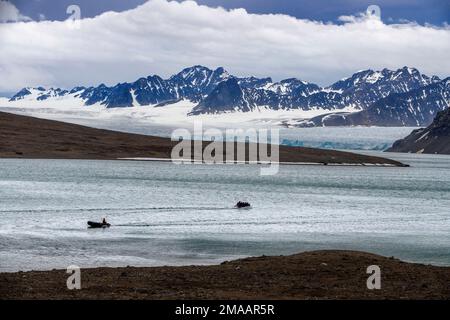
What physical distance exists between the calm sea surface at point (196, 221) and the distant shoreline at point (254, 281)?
561 centimetres

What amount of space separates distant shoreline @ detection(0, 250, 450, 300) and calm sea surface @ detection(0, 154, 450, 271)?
561 cm

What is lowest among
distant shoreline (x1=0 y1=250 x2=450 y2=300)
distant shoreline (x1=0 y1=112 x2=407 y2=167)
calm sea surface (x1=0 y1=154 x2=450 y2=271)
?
calm sea surface (x1=0 y1=154 x2=450 y2=271)

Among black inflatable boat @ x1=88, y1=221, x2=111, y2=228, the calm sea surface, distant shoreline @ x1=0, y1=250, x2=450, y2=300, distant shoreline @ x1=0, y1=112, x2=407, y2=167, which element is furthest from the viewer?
distant shoreline @ x1=0, y1=112, x2=407, y2=167

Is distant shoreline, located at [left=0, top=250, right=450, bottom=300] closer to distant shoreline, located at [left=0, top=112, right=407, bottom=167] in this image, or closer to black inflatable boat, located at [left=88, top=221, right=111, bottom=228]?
black inflatable boat, located at [left=88, top=221, right=111, bottom=228]

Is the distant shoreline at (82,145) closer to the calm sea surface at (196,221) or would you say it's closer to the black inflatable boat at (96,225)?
the calm sea surface at (196,221)

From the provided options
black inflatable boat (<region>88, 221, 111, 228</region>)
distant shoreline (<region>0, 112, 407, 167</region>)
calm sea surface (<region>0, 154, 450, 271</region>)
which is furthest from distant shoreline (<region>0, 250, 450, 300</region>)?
distant shoreline (<region>0, 112, 407, 167</region>)

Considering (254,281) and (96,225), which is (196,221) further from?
(254,281)

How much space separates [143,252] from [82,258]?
394 cm

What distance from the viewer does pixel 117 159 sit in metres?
167

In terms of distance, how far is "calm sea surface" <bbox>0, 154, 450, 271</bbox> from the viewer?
37.1 m

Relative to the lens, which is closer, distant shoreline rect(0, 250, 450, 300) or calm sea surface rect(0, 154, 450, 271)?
distant shoreline rect(0, 250, 450, 300)

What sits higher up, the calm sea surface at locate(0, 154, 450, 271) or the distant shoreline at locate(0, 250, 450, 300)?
the distant shoreline at locate(0, 250, 450, 300)

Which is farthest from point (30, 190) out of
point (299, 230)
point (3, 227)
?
point (299, 230)
